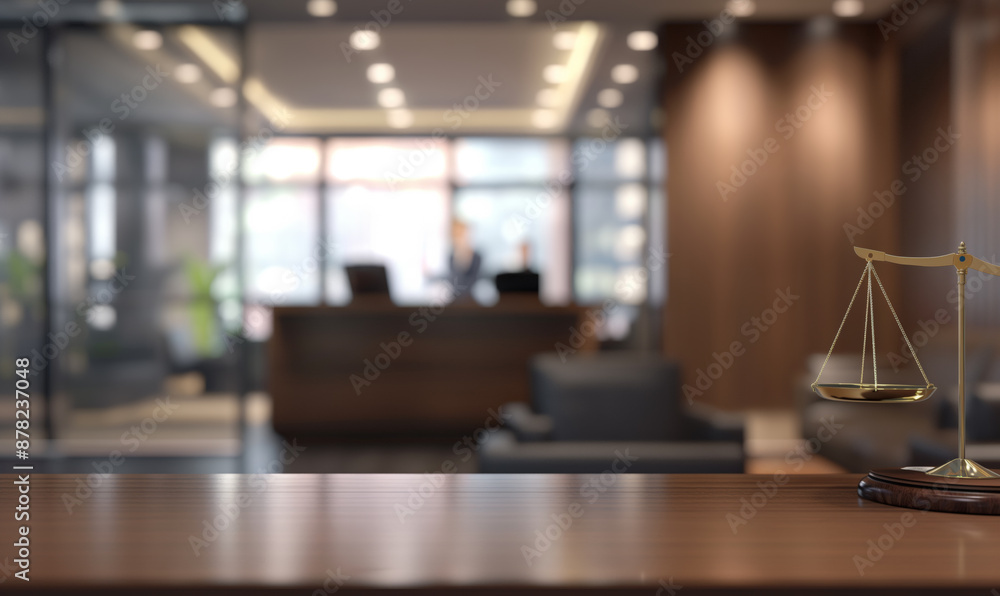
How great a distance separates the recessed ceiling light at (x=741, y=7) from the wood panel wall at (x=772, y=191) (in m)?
0.13

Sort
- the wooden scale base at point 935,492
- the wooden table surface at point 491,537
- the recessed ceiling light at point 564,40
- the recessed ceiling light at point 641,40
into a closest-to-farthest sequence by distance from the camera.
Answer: the wooden table surface at point 491,537
the wooden scale base at point 935,492
the recessed ceiling light at point 641,40
the recessed ceiling light at point 564,40

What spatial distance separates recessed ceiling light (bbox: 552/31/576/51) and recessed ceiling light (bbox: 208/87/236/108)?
255cm

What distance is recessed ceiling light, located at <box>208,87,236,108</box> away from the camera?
5.76m

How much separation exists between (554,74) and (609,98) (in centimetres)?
64

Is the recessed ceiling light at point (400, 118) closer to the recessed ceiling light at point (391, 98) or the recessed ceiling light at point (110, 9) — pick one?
the recessed ceiling light at point (391, 98)

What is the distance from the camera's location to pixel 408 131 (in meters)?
9.67

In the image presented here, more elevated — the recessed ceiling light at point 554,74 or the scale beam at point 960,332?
the recessed ceiling light at point 554,74

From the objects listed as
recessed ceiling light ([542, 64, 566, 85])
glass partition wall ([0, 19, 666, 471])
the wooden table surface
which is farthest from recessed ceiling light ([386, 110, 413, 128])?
the wooden table surface

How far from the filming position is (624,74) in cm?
714

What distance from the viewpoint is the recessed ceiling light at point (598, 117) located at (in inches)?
332

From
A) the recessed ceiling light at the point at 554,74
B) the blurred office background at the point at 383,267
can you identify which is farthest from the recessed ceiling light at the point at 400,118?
the blurred office background at the point at 383,267

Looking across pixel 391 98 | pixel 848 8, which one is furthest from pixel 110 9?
pixel 848 8

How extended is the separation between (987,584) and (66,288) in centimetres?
602

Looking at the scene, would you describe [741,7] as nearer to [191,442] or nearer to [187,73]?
[187,73]
